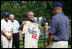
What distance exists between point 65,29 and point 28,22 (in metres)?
1.67

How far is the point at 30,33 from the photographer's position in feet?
20.8

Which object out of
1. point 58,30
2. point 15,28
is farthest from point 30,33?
point 58,30

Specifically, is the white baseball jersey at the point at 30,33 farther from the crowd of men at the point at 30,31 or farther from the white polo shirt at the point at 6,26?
the white polo shirt at the point at 6,26

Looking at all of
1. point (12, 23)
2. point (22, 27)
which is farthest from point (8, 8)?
point (22, 27)

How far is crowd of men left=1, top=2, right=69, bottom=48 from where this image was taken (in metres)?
4.72

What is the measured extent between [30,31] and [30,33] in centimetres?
5

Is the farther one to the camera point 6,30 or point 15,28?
point 15,28

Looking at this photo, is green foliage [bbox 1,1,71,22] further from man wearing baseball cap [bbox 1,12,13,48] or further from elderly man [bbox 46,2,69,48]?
elderly man [bbox 46,2,69,48]

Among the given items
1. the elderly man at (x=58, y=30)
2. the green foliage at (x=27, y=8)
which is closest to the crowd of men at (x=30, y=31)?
the elderly man at (x=58, y=30)

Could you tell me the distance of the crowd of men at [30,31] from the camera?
15.5 ft

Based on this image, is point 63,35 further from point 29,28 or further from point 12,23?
point 12,23

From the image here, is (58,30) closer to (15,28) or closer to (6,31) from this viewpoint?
(6,31)

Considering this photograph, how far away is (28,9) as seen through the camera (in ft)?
27.7

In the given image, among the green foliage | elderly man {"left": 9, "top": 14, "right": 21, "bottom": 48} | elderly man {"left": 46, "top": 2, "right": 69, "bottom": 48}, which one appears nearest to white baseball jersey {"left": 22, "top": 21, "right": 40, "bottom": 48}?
the green foliage
